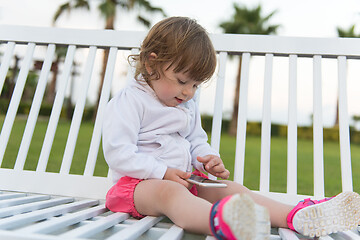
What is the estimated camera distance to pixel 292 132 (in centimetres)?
128

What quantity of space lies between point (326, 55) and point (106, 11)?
10991 millimetres

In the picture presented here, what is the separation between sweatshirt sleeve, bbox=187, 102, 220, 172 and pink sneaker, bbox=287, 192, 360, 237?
0.36 m

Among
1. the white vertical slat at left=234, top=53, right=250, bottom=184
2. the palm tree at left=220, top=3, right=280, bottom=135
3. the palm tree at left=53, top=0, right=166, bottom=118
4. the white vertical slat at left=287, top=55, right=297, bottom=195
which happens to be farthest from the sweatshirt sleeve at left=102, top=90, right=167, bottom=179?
the palm tree at left=220, top=3, right=280, bottom=135

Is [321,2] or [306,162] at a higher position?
[321,2]

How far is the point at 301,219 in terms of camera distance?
85 cm

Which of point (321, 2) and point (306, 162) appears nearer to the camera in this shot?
point (306, 162)

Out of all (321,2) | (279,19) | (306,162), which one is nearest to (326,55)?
(306,162)

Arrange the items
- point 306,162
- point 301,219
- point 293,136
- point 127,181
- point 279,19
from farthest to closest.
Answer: point 279,19 < point 306,162 < point 293,136 < point 127,181 < point 301,219

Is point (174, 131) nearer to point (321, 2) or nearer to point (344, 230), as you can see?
point (344, 230)

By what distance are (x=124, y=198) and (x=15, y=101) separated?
0.67 m

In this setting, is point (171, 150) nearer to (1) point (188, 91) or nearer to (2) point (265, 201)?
(1) point (188, 91)

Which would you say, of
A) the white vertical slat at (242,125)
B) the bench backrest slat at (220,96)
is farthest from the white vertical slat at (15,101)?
the white vertical slat at (242,125)

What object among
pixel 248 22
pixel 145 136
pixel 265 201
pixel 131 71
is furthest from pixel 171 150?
pixel 248 22

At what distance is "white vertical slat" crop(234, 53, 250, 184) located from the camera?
126 centimetres
